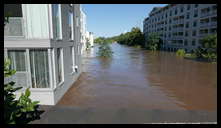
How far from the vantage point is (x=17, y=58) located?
6777 mm

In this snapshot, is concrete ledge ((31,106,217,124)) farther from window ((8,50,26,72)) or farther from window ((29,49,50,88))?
window ((8,50,26,72))

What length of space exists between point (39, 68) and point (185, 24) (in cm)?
3964

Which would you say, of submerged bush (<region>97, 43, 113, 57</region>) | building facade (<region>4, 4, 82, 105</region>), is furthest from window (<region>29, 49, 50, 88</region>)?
submerged bush (<region>97, 43, 113, 57</region>)

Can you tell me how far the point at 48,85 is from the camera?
701 centimetres

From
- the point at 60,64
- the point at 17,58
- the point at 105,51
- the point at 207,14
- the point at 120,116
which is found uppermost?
the point at 207,14

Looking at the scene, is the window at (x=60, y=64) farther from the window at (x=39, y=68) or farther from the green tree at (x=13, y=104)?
the green tree at (x=13, y=104)

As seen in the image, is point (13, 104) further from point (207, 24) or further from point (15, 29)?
point (207, 24)

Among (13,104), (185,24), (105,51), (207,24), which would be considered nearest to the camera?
(13,104)

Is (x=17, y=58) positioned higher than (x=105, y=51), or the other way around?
(x=105, y=51)

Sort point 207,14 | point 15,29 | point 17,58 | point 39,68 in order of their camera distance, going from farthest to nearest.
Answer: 1. point 207,14
2. point 39,68
3. point 17,58
4. point 15,29

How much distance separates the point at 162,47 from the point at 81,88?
44561 mm

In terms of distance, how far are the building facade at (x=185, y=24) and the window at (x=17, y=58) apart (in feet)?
102

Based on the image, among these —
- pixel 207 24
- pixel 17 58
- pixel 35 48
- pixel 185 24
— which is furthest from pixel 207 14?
pixel 17 58
